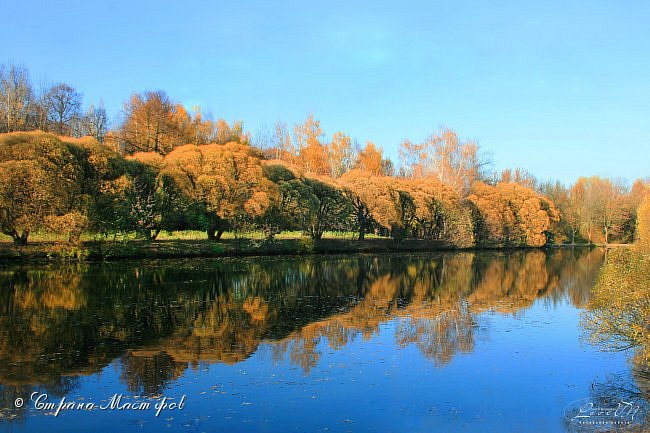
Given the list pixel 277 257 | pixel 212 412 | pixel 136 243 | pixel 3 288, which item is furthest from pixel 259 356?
pixel 277 257

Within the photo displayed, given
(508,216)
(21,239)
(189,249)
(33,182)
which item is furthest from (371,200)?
(33,182)

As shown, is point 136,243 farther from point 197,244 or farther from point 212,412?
point 212,412

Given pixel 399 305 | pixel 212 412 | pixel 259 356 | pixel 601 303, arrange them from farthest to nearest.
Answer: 1. pixel 399 305
2. pixel 259 356
3. pixel 601 303
4. pixel 212 412

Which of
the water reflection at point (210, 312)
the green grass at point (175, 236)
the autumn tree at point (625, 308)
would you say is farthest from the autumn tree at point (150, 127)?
the autumn tree at point (625, 308)

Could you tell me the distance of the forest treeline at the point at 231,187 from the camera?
107ft

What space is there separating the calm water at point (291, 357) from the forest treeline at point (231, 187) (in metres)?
9.76

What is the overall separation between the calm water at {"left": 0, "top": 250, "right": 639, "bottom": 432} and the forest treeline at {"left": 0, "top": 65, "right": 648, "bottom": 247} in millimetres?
9762

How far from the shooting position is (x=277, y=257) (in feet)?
141

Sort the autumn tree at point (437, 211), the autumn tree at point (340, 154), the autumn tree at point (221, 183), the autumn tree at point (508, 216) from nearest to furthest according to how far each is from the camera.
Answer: the autumn tree at point (221, 183), the autumn tree at point (437, 211), the autumn tree at point (508, 216), the autumn tree at point (340, 154)

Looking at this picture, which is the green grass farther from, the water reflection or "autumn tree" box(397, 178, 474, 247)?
"autumn tree" box(397, 178, 474, 247)

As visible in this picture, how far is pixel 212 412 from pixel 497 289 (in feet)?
67.7

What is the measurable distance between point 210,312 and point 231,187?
25051 mm

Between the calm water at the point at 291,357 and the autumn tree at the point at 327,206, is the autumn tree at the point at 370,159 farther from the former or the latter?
the calm water at the point at 291,357

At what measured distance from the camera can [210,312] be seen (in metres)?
18.2
